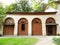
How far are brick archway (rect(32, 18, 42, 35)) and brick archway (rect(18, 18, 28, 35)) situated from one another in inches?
59.1

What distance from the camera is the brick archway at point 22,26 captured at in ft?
143

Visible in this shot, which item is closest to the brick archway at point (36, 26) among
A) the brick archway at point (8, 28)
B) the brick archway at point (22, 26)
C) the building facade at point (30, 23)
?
the building facade at point (30, 23)

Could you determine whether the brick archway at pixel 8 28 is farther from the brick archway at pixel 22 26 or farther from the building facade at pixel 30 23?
the brick archway at pixel 22 26

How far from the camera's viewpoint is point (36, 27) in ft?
144

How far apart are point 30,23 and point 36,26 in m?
1.44

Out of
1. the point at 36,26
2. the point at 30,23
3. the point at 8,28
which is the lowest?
the point at 8,28

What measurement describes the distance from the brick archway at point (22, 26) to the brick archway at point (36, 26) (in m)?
1.50

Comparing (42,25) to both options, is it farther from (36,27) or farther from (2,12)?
(2,12)

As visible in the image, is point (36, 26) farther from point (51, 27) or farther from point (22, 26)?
point (51, 27)

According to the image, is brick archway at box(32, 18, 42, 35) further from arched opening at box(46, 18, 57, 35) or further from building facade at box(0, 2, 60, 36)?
arched opening at box(46, 18, 57, 35)

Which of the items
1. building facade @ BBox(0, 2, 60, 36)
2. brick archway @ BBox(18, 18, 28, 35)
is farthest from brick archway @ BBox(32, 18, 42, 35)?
brick archway @ BBox(18, 18, 28, 35)

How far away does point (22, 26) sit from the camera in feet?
145

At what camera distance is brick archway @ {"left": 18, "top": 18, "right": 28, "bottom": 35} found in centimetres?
4373

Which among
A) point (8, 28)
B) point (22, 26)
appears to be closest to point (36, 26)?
point (22, 26)
